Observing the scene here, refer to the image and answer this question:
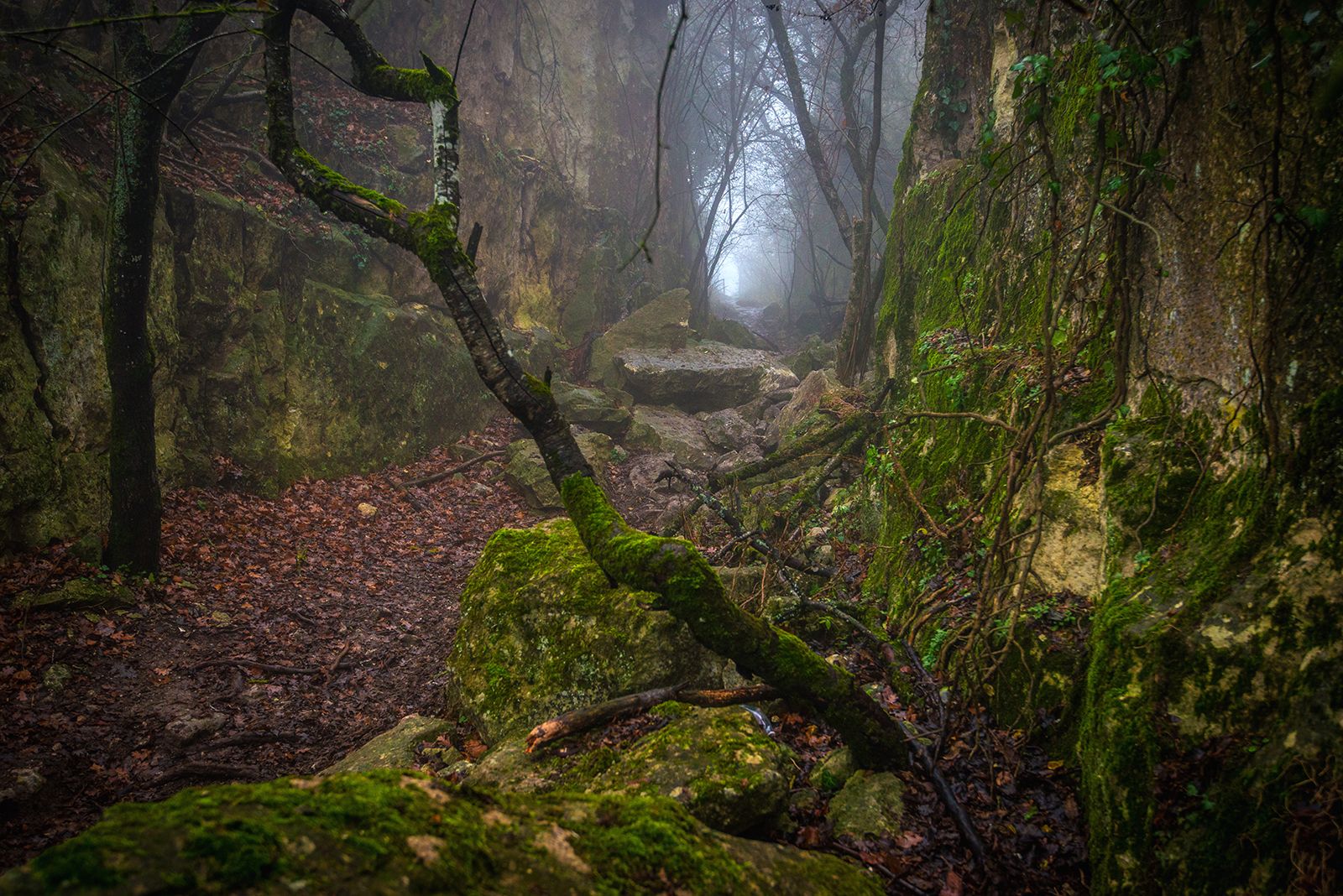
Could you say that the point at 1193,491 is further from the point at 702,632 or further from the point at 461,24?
the point at 461,24

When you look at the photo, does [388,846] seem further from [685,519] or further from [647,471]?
[647,471]

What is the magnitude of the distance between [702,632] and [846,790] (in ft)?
3.57

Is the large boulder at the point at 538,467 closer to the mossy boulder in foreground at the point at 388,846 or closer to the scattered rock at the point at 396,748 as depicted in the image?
the scattered rock at the point at 396,748

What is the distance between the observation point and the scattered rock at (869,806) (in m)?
3.03

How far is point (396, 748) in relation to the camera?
4352mm

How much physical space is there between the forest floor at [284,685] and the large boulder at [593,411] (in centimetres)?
421

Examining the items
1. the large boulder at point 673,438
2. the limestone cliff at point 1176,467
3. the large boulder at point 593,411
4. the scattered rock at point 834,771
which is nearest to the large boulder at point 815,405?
the large boulder at point 673,438

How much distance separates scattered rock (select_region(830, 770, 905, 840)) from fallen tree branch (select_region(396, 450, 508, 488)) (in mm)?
8909

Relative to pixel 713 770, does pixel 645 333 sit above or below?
above

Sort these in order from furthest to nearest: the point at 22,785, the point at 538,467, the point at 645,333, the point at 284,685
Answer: the point at 645,333 < the point at 538,467 < the point at 284,685 < the point at 22,785

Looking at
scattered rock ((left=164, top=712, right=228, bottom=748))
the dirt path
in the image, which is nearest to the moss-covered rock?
the dirt path

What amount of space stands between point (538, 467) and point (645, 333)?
6922mm

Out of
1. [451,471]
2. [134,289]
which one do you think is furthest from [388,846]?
[451,471]

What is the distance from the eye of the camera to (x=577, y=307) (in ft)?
57.5
